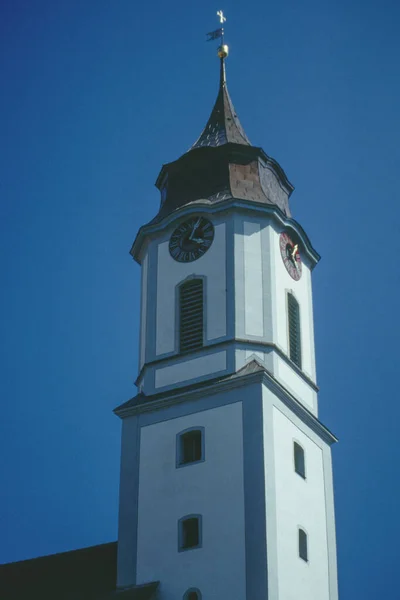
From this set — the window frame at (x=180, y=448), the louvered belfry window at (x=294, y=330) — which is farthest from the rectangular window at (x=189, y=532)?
the louvered belfry window at (x=294, y=330)

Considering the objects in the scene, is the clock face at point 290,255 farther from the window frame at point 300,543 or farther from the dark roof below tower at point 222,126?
the window frame at point 300,543

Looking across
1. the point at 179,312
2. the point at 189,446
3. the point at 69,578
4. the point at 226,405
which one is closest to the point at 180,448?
the point at 189,446

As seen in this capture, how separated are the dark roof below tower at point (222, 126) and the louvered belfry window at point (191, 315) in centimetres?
593

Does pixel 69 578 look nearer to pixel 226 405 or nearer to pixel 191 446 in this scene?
pixel 191 446

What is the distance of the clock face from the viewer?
44688 millimetres

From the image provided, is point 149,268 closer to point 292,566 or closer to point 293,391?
point 293,391

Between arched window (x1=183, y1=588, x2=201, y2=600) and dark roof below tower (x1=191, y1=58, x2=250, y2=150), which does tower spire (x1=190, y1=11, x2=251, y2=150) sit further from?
arched window (x1=183, y1=588, x2=201, y2=600)

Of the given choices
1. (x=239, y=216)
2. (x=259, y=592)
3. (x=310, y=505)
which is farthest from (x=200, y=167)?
(x=259, y=592)

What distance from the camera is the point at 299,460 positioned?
41594mm

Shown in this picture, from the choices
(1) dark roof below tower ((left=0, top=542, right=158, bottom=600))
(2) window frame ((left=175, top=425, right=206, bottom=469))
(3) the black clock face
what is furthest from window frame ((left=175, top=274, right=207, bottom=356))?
(1) dark roof below tower ((left=0, top=542, right=158, bottom=600))

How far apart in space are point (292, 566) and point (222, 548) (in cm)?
192

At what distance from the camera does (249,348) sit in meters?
42.0

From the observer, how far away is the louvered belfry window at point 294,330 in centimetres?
4366

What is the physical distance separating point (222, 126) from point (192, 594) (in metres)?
17.1
